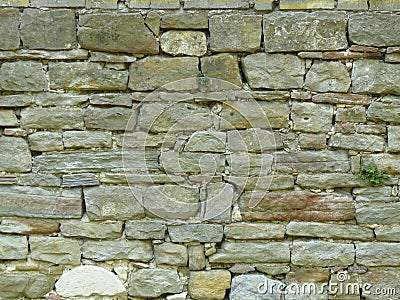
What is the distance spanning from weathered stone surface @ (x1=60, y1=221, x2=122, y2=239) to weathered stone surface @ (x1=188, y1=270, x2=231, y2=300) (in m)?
0.57

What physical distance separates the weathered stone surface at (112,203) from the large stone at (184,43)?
2.98ft

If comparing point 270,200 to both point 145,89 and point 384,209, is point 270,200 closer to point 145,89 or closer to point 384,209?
point 384,209

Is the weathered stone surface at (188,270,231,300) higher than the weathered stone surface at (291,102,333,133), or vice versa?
the weathered stone surface at (291,102,333,133)

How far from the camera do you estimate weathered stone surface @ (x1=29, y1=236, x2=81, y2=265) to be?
3.04 metres

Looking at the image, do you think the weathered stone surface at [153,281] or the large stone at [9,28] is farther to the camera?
the weathered stone surface at [153,281]

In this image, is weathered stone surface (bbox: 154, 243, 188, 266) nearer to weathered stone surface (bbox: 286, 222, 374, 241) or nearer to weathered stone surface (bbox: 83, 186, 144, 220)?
weathered stone surface (bbox: 83, 186, 144, 220)

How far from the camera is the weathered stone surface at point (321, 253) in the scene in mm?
3020

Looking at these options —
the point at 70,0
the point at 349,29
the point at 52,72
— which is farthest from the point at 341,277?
the point at 70,0

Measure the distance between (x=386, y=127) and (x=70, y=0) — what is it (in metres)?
2.09

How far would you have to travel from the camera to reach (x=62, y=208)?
9.88ft

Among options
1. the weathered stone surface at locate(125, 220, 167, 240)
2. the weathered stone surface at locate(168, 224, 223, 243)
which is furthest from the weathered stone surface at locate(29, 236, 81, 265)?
the weathered stone surface at locate(168, 224, 223, 243)

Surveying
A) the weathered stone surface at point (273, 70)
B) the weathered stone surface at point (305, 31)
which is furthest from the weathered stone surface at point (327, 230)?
the weathered stone surface at point (305, 31)

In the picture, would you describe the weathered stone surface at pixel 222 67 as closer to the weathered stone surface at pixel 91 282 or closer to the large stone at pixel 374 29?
the large stone at pixel 374 29

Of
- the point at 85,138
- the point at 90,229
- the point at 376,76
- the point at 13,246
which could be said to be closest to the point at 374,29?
the point at 376,76
